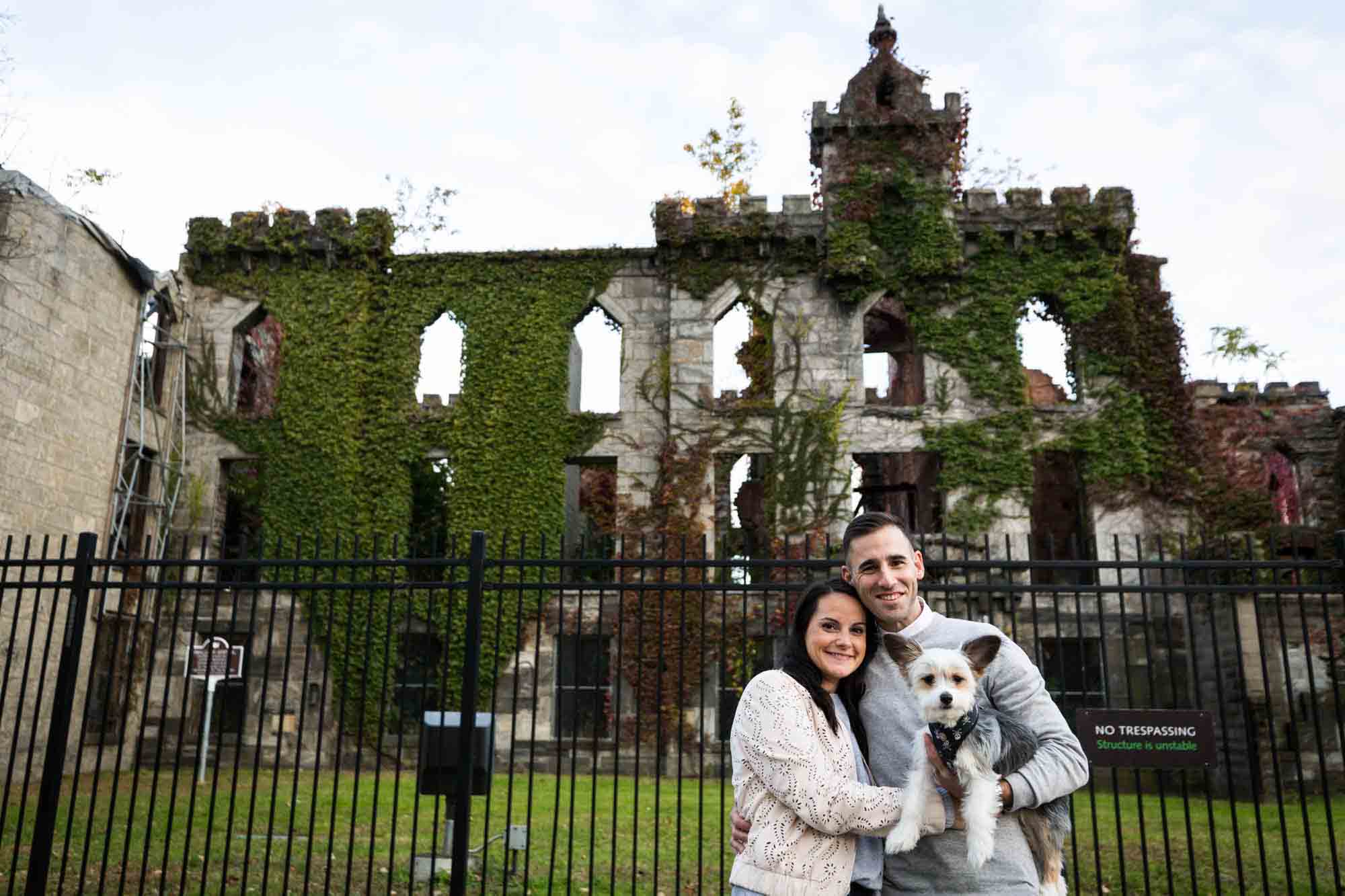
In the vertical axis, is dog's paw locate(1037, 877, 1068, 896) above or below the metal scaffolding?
below

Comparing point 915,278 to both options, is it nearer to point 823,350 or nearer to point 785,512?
point 823,350

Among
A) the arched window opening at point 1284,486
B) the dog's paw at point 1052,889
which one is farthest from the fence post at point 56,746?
the arched window opening at point 1284,486

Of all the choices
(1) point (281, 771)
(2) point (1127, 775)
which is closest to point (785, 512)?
(2) point (1127, 775)

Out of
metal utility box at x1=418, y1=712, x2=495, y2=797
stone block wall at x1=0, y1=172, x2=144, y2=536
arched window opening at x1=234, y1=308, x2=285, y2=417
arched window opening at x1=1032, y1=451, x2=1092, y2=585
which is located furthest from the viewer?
arched window opening at x1=1032, y1=451, x2=1092, y2=585

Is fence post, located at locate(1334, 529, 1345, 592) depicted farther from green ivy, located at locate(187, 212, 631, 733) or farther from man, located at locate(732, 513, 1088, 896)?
green ivy, located at locate(187, 212, 631, 733)

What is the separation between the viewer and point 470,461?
17938mm

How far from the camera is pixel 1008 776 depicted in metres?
2.79

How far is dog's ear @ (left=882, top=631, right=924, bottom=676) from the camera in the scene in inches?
116

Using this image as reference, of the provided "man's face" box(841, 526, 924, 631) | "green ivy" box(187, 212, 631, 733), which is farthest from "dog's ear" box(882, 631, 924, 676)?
"green ivy" box(187, 212, 631, 733)

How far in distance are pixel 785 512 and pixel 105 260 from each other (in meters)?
13.0

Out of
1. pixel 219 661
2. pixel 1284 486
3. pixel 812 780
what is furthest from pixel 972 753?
pixel 1284 486

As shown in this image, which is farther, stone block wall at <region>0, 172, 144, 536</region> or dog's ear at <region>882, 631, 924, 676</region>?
stone block wall at <region>0, 172, 144, 536</region>

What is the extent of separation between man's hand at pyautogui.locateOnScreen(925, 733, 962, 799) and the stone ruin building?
14.0 metres

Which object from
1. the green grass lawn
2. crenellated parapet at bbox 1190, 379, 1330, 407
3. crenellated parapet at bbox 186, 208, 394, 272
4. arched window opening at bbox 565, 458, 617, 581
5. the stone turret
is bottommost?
the green grass lawn
